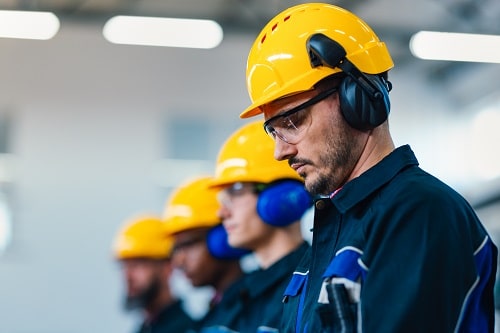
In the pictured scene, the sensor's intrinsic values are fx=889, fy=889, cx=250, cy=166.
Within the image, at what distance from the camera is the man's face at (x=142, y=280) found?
6770 mm

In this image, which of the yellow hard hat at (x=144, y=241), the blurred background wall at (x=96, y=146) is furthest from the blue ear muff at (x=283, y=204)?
the blurred background wall at (x=96, y=146)

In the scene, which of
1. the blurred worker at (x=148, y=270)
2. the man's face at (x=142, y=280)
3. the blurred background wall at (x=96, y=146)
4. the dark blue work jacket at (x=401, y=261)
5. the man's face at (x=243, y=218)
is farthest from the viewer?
the blurred background wall at (x=96, y=146)

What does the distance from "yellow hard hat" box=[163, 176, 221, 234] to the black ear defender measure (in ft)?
9.88

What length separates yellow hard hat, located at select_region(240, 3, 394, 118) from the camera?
2377mm

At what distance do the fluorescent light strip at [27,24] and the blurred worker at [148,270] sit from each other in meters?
2.56

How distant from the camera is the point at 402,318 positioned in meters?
1.91

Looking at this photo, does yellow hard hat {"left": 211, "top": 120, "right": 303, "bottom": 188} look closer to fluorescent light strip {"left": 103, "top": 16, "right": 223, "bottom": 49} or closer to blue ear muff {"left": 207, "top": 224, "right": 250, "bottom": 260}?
blue ear muff {"left": 207, "top": 224, "right": 250, "bottom": 260}

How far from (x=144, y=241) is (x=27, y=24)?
302cm

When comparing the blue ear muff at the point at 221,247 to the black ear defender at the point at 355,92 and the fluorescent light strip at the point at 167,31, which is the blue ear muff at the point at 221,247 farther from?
the fluorescent light strip at the point at 167,31

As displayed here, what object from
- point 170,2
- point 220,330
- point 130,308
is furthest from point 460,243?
point 170,2

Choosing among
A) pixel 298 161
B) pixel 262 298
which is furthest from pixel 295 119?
pixel 262 298

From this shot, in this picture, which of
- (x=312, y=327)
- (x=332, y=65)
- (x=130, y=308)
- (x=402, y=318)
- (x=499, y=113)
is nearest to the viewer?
(x=402, y=318)

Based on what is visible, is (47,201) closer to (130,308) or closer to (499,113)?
(130,308)

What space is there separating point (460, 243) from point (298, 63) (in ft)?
2.29
